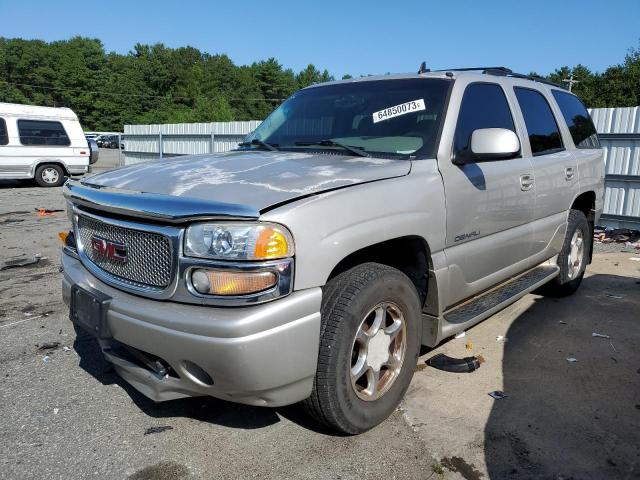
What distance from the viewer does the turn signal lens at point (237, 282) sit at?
2088mm

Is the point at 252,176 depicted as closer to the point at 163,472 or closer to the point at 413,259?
the point at 413,259

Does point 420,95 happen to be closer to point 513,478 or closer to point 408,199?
point 408,199

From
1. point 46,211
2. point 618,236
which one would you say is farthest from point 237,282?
point 46,211

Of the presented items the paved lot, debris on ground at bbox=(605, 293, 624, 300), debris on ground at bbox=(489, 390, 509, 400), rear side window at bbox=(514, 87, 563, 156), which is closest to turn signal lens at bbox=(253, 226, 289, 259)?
the paved lot

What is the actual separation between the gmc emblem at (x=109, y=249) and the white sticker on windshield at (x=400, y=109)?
1781 millimetres

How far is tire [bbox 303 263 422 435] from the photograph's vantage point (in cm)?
234

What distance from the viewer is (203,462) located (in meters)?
2.44

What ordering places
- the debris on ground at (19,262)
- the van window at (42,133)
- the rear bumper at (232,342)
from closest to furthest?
1. the rear bumper at (232,342)
2. the debris on ground at (19,262)
3. the van window at (42,133)

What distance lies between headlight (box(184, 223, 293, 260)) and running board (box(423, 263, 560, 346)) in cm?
132

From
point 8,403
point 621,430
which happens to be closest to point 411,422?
point 621,430

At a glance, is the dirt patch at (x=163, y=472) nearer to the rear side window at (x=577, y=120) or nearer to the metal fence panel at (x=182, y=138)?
the rear side window at (x=577, y=120)

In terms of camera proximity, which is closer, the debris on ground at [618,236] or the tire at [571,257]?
the tire at [571,257]

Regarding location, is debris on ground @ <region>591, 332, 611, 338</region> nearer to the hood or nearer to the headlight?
the hood

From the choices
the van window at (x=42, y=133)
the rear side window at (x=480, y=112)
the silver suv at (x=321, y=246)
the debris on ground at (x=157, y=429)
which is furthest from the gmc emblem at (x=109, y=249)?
the van window at (x=42, y=133)
